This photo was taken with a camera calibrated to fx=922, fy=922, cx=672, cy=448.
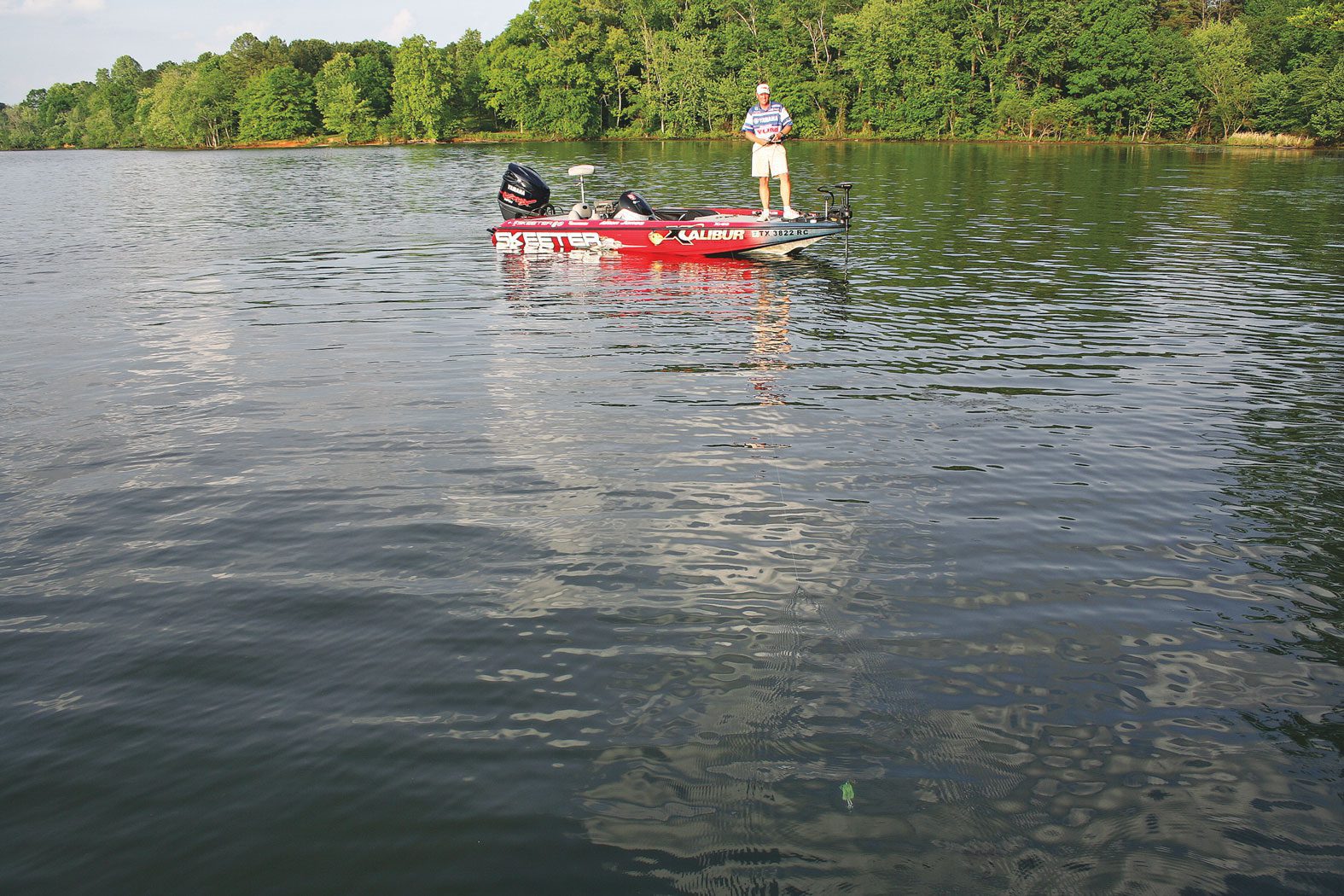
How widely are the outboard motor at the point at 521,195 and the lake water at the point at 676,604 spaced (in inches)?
278

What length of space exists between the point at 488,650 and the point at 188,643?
169 cm

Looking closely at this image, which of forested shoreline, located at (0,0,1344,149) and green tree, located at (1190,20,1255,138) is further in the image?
forested shoreline, located at (0,0,1344,149)

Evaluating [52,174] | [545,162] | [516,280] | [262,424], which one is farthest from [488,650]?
[52,174]

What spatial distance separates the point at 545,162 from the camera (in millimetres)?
53625

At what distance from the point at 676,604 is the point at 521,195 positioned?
1600 cm

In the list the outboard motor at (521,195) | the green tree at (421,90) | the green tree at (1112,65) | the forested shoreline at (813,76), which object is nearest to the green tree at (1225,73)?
the forested shoreline at (813,76)

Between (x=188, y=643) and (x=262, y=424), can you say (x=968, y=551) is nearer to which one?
(x=188, y=643)

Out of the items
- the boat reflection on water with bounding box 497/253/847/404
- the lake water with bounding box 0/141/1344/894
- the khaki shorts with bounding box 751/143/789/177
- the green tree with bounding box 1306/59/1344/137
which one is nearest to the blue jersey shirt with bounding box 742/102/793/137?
the khaki shorts with bounding box 751/143/789/177

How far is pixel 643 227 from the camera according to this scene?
1836 cm

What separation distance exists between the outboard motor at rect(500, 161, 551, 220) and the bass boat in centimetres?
2

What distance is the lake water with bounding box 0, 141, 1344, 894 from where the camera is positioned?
11.9ft

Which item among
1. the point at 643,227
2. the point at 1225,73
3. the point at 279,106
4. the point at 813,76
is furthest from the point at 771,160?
the point at 279,106

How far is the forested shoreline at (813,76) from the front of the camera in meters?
63.3

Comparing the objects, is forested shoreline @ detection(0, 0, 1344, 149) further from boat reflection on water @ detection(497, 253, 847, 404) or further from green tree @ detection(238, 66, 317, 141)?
boat reflection on water @ detection(497, 253, 847, 404)
